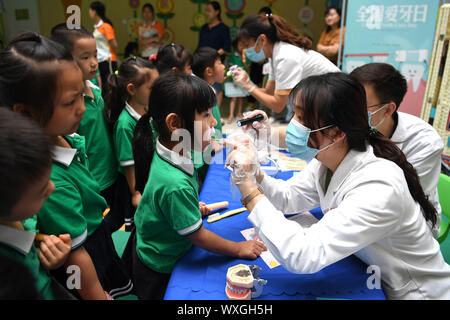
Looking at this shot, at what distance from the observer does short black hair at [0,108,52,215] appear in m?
0.67

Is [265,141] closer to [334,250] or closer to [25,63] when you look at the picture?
[334,250]

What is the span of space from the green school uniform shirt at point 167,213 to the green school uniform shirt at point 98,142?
734mm

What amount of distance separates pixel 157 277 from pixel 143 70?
1.32 meters

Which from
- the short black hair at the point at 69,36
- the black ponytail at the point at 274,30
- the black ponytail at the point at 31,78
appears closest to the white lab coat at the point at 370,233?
the black ponytail at the point at 31,78

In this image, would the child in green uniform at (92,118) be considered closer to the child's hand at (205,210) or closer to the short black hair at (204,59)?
the child's hand at (205,210)

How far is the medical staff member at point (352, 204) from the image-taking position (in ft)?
3.18

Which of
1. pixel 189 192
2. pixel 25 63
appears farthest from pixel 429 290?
pixel 25 63

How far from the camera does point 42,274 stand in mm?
878

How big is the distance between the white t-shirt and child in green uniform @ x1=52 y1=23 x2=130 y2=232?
127cm

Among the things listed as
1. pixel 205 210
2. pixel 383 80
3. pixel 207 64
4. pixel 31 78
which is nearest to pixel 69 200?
pixel 31 78

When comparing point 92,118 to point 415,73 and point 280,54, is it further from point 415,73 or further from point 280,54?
point 415,73

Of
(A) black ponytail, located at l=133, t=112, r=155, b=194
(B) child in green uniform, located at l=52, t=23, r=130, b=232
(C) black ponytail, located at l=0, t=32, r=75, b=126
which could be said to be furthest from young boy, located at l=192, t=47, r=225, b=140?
(C) black ponytail, located at l=0, t=32, r=75, b=126

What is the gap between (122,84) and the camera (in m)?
2.04

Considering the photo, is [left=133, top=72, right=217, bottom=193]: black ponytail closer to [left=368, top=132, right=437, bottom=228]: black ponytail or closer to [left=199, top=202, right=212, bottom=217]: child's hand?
[left=199, top=202, right=212, bottom=217]: child's hand
